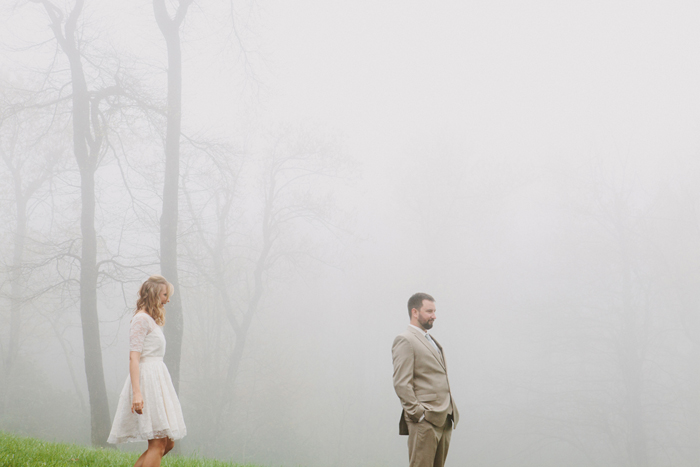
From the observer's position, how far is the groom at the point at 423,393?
12.3 ft

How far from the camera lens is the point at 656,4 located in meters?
38.7

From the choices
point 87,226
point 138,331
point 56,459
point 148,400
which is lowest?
point 56,459

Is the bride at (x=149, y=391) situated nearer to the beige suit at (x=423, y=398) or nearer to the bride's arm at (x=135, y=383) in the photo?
the bride's arm at (x=135, y=383)

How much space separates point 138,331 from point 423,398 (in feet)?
7.39

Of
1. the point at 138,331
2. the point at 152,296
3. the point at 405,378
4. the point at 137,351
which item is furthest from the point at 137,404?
the point at 405,378

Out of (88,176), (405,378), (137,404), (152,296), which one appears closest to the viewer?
(137,404)

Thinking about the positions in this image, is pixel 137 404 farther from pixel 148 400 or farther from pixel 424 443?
pixel 424 443

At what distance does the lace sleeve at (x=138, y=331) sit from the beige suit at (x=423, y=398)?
1959 millimetres

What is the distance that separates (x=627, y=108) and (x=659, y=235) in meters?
12.4

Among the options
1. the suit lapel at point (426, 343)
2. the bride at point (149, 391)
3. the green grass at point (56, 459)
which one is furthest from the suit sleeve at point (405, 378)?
the green grass at point (56, 459)

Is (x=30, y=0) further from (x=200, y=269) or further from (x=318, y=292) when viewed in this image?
(x=318, y=292)

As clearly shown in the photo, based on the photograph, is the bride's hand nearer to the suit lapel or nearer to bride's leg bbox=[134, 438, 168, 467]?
bride's leg bbox=[134, 438, 168, 467]

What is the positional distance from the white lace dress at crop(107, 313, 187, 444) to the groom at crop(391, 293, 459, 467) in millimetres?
1708

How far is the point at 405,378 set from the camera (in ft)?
12.6
